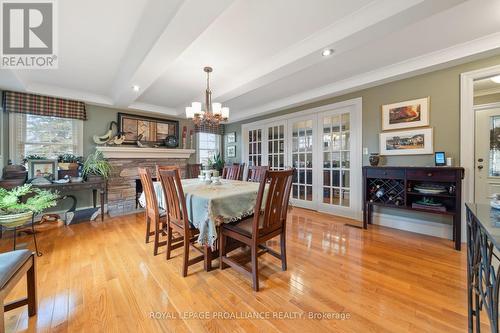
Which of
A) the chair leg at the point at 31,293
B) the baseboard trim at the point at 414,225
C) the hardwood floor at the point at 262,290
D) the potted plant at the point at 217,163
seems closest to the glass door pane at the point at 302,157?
the baseboard trim at the point at 414,225

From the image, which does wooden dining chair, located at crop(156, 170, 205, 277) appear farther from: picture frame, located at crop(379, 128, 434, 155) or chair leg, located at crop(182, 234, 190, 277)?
picture frame, located at crop(379, 128, 434, 155)

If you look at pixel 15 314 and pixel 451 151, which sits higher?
pixel 451 151

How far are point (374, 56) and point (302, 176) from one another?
96.4 inches

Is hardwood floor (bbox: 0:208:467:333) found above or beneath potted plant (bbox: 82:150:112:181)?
beneath

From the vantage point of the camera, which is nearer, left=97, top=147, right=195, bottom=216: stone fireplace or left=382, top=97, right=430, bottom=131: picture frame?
left=382, top=97, right=430, bottom=131: picture frame

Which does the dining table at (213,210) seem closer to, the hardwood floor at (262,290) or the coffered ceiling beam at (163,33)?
the hardwood floor at (262,290)

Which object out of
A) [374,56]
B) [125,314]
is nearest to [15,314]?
[125,314]

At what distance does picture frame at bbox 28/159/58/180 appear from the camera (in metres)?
3.06

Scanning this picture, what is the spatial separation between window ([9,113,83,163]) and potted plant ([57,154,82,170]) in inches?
8.6

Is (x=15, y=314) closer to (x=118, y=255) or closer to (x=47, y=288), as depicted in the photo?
(x=47, y=288)

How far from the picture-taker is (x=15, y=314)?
1.35 m

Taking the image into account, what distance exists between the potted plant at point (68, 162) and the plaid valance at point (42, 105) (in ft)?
2.37

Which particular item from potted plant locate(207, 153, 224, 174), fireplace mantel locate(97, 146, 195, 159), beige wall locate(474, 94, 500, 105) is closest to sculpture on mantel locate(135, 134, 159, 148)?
fireplace mantel locate(97, 146, 195, 159)

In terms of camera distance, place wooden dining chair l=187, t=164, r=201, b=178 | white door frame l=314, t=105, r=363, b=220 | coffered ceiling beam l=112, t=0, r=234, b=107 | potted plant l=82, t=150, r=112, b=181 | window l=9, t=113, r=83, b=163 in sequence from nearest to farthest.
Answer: coffered ceiling beam l=112, t=0, r=234, b=107
window l=9, t=113, r=83, b=163
white door frame l=314, t=105, r=363, b=220
potted plant l=82, t=150, r=112, b=181
wooden dining chair l=187, t=164, r=201, b=178
